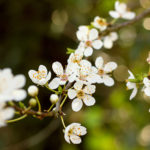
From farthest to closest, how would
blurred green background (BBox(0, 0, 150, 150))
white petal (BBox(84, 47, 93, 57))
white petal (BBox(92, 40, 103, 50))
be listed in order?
Result: blurred green background (BBox(0, 0, 150, 150))
white petal (BBox(92, 40, 103, 50))
white petal (BBox(84, 47, 93, 57))

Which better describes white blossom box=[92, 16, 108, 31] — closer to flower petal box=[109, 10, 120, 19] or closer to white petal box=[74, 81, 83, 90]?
flower petal box=[109, 10, 120, 19]

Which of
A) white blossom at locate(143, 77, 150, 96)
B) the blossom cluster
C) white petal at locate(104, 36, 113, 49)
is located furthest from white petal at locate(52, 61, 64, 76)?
white petal at locate(104, 36, 113, 49)

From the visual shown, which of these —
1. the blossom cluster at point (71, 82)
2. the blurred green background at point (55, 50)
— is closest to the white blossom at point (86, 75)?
the blossom cluster at point (71, 82)

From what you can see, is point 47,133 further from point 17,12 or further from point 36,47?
point 17,12

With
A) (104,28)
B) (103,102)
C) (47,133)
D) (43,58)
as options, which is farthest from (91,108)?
(104,28)

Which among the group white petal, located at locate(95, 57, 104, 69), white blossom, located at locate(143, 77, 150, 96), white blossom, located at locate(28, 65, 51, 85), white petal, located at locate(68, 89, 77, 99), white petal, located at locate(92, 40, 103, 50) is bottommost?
white blossom, located at locate(143, 77, 150, 96)

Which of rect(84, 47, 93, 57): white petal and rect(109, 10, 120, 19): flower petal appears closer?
rect(84, 47, 93, 57): white petal
